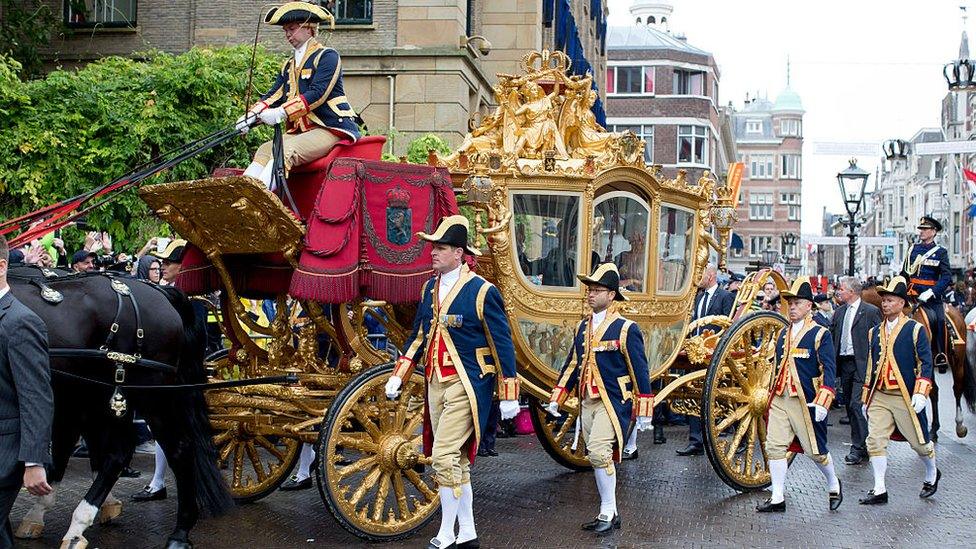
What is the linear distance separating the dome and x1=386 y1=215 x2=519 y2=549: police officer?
407 feet

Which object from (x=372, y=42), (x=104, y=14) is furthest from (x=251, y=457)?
(x=104, y=14)

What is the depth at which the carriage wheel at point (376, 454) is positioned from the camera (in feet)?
24.1

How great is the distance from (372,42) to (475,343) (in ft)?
44.7

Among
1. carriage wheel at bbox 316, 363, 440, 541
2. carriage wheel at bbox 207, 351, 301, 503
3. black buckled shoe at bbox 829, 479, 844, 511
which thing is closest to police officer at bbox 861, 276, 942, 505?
black buckled shoe at bbox 829, 479, 844, 511

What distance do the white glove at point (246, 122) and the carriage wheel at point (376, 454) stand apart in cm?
184

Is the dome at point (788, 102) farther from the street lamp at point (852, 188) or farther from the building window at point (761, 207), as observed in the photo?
the street lamp at point (852, 188)

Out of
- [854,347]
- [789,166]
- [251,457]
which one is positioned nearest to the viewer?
[251,457]

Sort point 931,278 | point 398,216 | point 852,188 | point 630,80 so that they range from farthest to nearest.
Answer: point 630,80, point 852,188, point 931,278, point 398,216

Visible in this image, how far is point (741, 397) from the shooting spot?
10.2 metres

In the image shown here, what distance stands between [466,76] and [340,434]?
1334 cm

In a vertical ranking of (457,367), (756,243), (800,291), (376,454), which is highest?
(756,243)

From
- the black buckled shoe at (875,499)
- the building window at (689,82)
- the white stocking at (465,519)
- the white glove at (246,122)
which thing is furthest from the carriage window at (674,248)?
the building window at (689,82)

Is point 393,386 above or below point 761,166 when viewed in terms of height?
below

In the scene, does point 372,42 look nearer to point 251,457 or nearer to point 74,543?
point 251,457
